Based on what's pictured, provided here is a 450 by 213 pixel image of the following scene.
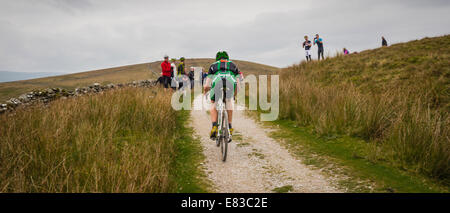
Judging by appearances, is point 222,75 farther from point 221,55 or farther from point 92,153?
point 92,153

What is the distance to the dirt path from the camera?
4.04 metres

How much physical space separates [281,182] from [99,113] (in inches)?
204

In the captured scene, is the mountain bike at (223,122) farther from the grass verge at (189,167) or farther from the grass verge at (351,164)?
the grass verge at (351,164)

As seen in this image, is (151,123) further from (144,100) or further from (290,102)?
(290,102)

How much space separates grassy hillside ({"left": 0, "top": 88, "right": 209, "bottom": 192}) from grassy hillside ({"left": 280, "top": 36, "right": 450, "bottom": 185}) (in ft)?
11.8

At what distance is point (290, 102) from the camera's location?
377 inches

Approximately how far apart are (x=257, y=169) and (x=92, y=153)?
292 centimetres

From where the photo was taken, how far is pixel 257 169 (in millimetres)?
4816

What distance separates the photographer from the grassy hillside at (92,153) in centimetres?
302

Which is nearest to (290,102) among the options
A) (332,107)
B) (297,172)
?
(332,107)

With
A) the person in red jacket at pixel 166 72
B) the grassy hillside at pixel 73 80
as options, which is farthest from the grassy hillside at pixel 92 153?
the grassy hillside at pixel 73 80

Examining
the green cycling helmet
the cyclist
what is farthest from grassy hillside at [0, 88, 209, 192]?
the green cycling helmet

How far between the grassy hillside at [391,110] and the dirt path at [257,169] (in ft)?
4.64
